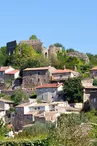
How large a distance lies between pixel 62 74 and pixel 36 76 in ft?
12.1

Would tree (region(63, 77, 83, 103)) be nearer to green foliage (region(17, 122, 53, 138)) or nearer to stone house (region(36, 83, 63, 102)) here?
stone house (region(36, 83, 63, 102))

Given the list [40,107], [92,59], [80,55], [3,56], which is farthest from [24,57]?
[40,107]

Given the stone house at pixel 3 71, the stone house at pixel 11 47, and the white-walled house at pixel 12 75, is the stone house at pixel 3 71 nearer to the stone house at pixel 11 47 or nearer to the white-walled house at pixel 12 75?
the white-walled house at pixel 12 75

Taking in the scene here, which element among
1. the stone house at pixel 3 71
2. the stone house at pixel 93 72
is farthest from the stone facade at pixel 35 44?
the stone house at pixel 93 72

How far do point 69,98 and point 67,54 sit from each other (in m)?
16.1

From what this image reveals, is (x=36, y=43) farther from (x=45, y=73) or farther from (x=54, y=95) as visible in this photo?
(x=54, y=95)

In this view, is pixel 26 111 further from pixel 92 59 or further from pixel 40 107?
pixel 92 59

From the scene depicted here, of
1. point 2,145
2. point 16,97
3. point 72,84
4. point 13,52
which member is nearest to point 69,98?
point 72,84

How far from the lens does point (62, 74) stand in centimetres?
5678

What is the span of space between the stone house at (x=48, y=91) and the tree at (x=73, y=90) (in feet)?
5.81

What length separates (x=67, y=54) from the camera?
6706 centimetres

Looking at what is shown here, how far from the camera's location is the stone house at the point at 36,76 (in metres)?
57.9

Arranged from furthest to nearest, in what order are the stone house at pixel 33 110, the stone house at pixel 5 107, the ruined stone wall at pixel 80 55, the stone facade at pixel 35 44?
1. the ruined stone wall at pixel 80 55
2. the stone facade at pixel 35 44
3. the stone house at pixel 5 107
4. the stone house at pixel 33 110

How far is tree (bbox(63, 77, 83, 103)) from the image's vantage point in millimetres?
50969
